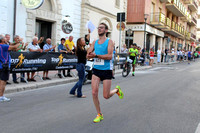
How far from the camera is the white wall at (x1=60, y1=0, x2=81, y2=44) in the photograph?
15.9 meters

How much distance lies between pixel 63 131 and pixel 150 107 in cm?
266

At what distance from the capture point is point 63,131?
3.96 m

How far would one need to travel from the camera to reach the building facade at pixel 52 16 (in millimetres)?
12016

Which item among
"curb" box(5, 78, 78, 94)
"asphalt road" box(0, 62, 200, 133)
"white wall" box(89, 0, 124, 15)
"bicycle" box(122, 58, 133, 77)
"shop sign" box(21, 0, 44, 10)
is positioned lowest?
"asphalt road" box(0, 62, 200, 133)

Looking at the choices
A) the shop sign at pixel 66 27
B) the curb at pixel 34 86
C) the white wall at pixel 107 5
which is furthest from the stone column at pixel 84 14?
the curb at pixel 34 86

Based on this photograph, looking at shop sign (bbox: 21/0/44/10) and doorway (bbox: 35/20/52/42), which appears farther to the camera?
doorway (bbox: 35/20/52/42)

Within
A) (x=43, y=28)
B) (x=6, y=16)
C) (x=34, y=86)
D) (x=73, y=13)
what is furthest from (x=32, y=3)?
(x=73, y=13)

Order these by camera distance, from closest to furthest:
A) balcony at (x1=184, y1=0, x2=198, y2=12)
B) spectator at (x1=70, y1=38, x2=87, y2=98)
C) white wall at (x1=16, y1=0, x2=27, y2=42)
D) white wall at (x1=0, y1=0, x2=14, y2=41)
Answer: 1. spectator at (x1=70, y1=38, x2=87, y2=98)
2. white wall at (x1=0, y1=0, x2=14, y2=41)
3. white wall at (x1=16, y1=0, x2=27, y2=42)
4. balcony at (x1=184, y1=0, x2=198, y2=12)

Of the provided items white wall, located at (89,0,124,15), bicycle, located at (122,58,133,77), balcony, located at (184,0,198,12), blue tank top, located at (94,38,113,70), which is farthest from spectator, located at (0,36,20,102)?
balcony, located at (184,0,198,12)

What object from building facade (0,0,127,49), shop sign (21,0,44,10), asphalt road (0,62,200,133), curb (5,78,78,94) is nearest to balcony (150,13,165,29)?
building facade (0,0,127,49)

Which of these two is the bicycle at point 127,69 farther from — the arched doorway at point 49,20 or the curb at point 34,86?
the arched doorway at point 49,20

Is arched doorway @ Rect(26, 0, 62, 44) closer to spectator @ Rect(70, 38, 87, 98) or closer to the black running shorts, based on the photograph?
spectator @ Rect(70, 38, 87, 98)

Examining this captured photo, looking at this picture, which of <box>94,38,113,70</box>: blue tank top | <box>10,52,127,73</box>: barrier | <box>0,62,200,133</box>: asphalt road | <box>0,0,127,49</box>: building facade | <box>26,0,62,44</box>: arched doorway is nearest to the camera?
<box>0,62,200,133</box>: asphalt road

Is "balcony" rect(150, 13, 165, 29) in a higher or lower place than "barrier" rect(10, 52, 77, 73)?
higher
